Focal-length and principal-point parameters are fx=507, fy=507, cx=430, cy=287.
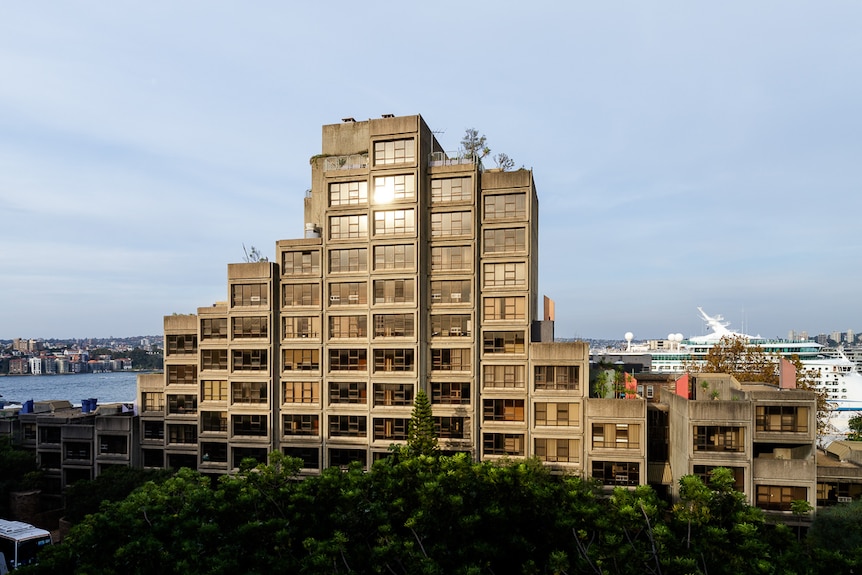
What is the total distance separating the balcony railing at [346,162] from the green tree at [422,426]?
24.5 m

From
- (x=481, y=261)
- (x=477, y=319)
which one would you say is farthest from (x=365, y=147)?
(x=477, y=319)

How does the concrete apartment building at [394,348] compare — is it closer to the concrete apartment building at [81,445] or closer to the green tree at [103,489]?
the concrete apartment building at [81,445]

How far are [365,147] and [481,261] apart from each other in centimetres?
1786

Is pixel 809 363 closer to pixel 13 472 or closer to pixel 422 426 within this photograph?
pixel 422 426

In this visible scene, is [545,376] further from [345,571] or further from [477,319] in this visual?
[345,571]

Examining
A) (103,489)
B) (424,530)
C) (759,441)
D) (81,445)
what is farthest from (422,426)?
(81,445)

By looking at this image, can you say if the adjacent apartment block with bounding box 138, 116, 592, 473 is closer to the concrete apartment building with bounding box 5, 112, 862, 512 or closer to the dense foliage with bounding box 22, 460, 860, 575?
the concrete apartment building with bounding box 5, 112, 862, 512

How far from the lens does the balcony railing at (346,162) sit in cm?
5341

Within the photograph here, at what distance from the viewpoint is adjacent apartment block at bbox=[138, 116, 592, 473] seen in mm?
49188

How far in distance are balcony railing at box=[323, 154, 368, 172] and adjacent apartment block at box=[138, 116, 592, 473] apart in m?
0.24

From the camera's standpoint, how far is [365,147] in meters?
54.7

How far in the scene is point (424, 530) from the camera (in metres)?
24.7

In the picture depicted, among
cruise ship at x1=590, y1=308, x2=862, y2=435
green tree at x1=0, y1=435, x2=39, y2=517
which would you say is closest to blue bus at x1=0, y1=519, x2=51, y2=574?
green tree at x1=0, y1=435, x2=39, y2=517

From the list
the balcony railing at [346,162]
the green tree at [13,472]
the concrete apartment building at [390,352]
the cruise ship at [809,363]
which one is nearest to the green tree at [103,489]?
the concrete apartment building at [390,352]
